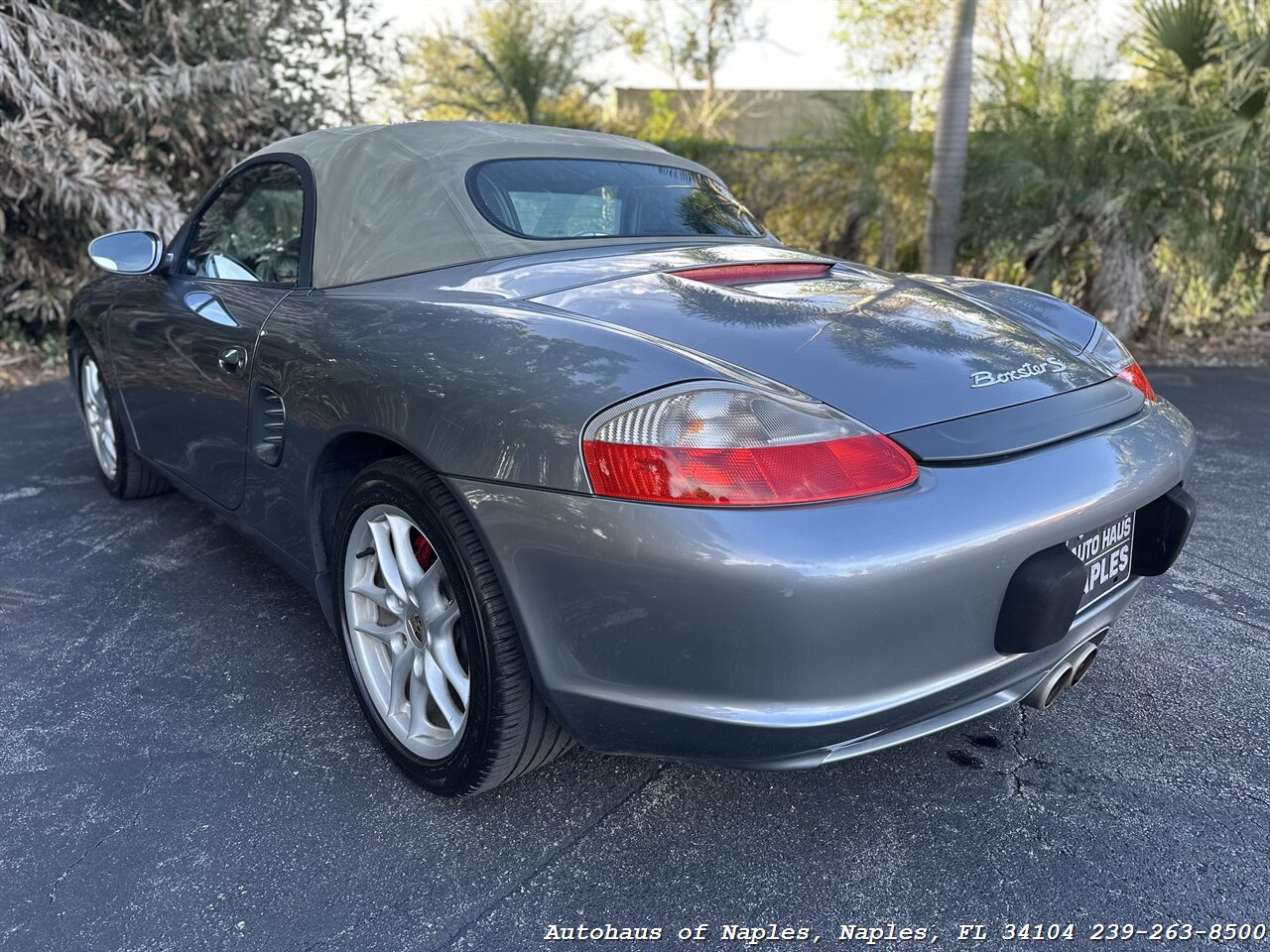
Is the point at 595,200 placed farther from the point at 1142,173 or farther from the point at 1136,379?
the point at 1142,173

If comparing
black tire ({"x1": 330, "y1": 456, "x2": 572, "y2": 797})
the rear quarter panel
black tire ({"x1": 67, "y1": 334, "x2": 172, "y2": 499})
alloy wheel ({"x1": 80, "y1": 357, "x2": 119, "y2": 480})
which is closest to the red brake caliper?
black tire ({"x1": 330, "y1": 456, "x2": 572, "y2": 797})

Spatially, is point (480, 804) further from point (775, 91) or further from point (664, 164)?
point (775, 91)

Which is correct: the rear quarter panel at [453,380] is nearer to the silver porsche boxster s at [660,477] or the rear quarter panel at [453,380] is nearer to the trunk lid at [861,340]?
the silver porsche boxster s at [660,477]

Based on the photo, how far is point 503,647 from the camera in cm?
168

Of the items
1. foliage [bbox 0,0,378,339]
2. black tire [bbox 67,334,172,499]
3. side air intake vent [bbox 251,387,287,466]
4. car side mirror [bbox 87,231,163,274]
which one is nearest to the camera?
side air intake vent [bbox 251,387,287,466]

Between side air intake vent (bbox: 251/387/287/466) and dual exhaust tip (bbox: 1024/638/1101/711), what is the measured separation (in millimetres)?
1765

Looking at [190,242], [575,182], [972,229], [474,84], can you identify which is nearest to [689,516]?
[575,182]

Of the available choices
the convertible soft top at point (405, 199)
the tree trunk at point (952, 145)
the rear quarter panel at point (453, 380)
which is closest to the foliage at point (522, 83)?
the tree trunk at point (952, 145)

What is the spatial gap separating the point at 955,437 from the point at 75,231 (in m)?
7.49

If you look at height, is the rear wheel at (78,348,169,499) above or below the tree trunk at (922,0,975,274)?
below

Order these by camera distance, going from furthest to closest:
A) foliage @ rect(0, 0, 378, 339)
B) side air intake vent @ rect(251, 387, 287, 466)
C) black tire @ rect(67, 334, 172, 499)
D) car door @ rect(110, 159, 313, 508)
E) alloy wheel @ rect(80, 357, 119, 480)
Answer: foliage @ rect(0, 0, 378, 339)
alloy wheel @ rect(80, 357, 119, 480)
black tire @ rect(67, 334, 172, 499)
car door @ rect(110, 159, 313, 508)
side air intake vent @ rect(251, 387, 287, 466)

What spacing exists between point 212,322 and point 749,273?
1.51 meters

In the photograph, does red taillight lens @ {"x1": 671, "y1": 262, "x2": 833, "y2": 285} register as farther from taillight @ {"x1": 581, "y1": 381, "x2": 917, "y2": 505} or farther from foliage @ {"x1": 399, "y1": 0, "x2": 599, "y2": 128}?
foliage @ {"x1": 399, "y1": 0, "x2": 599, "y2": 128}

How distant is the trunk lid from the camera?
167cm
